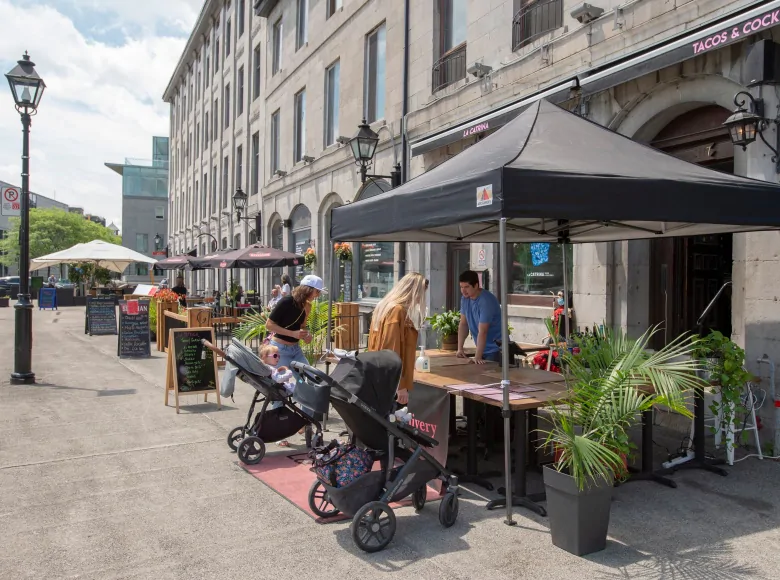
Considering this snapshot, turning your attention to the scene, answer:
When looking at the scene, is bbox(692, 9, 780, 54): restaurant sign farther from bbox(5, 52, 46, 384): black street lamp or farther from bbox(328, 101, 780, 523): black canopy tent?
bbox(5, 52, 46, 384): black street lamp

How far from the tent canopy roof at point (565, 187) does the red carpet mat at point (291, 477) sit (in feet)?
7.31

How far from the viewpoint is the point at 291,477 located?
18.4 ft

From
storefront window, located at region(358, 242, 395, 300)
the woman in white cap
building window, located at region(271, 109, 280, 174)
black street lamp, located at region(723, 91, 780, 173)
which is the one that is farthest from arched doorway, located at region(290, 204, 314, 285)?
black street lamp, located at region(723, 91, 780, 173)

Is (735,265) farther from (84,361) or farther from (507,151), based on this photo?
(84,361)

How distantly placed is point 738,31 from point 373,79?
35.8ft

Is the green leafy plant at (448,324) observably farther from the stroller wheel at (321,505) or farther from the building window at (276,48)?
the building window at (276,48)

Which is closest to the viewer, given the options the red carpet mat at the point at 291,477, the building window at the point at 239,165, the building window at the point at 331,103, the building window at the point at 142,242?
the red carpet mat at the point at 291,477

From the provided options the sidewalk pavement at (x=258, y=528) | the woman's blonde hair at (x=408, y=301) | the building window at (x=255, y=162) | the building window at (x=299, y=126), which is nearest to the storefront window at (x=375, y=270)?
the building window at (x=299, y=126)

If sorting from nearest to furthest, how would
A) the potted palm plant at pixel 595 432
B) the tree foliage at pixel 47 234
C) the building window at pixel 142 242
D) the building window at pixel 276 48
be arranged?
the potted palm plant at pixel 595 432 < the building window at pixel 276 48 < the tree foliage at pixel 47 234 < the building window at pixel 142 242

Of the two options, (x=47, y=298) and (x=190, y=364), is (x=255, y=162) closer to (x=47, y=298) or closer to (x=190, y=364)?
(x=47, y=298)

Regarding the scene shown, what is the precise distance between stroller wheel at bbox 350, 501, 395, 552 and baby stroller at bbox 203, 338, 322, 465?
1.80 m

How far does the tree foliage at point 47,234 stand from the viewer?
6334 cm

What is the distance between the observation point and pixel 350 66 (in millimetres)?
16938

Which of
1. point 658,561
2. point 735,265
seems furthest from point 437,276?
point 658,561
